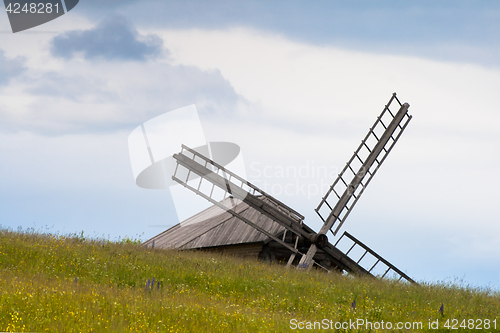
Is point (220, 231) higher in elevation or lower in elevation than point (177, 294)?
lower

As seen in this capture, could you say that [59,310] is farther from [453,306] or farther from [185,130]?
[453,306]

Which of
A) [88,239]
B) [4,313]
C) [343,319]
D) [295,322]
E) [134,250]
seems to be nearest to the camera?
[4,313]

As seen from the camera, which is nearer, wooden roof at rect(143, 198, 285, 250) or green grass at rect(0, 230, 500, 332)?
green grass at rect(0, 230, 500, 332)

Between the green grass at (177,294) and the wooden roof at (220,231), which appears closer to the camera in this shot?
the green grass at (177,294)

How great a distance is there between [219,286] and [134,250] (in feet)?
15.6

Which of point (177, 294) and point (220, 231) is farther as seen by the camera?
point (220, 231)

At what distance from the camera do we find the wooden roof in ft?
66.2

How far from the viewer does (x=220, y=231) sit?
21.5 metres

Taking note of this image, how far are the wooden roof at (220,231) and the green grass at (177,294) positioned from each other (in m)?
2.23

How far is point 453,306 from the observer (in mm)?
13453

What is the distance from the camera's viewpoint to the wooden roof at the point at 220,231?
2019 cm

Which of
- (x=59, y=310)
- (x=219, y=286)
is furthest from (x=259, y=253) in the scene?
(x=59, y=310)

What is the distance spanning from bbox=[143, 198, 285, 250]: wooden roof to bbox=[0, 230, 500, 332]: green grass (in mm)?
2228

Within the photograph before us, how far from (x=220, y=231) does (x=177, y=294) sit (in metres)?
9.35
